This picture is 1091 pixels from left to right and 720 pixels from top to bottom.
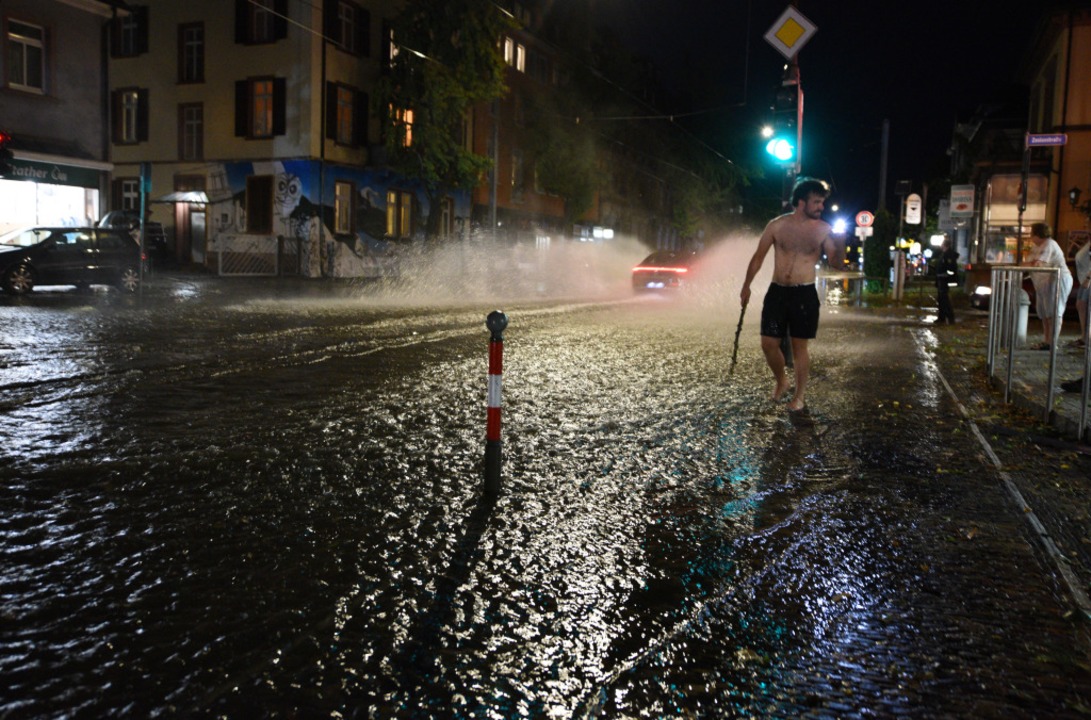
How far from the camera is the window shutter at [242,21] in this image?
116 ft

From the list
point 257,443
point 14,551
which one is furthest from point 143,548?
point 257,443

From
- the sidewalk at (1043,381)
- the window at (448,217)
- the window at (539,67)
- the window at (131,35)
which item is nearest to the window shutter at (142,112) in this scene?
the window at (131,35)

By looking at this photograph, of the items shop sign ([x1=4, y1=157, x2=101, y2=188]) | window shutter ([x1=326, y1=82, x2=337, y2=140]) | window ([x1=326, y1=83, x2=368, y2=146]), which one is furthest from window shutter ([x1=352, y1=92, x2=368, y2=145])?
shop sign ([x1=4, y1=157, x2=101, y2=188])

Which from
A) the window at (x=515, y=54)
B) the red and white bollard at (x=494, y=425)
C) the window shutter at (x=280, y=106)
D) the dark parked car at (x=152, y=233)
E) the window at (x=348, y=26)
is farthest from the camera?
the window at (x=515, y=54)

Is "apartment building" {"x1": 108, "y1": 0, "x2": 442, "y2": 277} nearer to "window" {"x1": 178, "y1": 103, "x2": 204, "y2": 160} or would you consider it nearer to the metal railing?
"window" {"x1": 178, "y1": 103, "x2": 204, "y2": 160}

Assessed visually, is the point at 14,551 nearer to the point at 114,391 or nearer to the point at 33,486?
the point at 33,486

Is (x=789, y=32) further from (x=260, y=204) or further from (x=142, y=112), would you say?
(x=142, y=112)

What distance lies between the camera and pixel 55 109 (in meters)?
26.4

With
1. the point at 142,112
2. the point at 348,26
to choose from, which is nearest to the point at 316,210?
the point at 348,26

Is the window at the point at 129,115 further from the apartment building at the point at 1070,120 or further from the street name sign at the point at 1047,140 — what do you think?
the apartment building at the point at 1070,120

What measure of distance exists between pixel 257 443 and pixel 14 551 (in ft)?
8.15

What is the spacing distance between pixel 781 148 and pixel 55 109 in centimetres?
2012

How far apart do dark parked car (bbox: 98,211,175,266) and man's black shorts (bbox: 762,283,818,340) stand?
82.7 feet

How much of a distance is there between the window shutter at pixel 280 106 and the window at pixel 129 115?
680 cm
